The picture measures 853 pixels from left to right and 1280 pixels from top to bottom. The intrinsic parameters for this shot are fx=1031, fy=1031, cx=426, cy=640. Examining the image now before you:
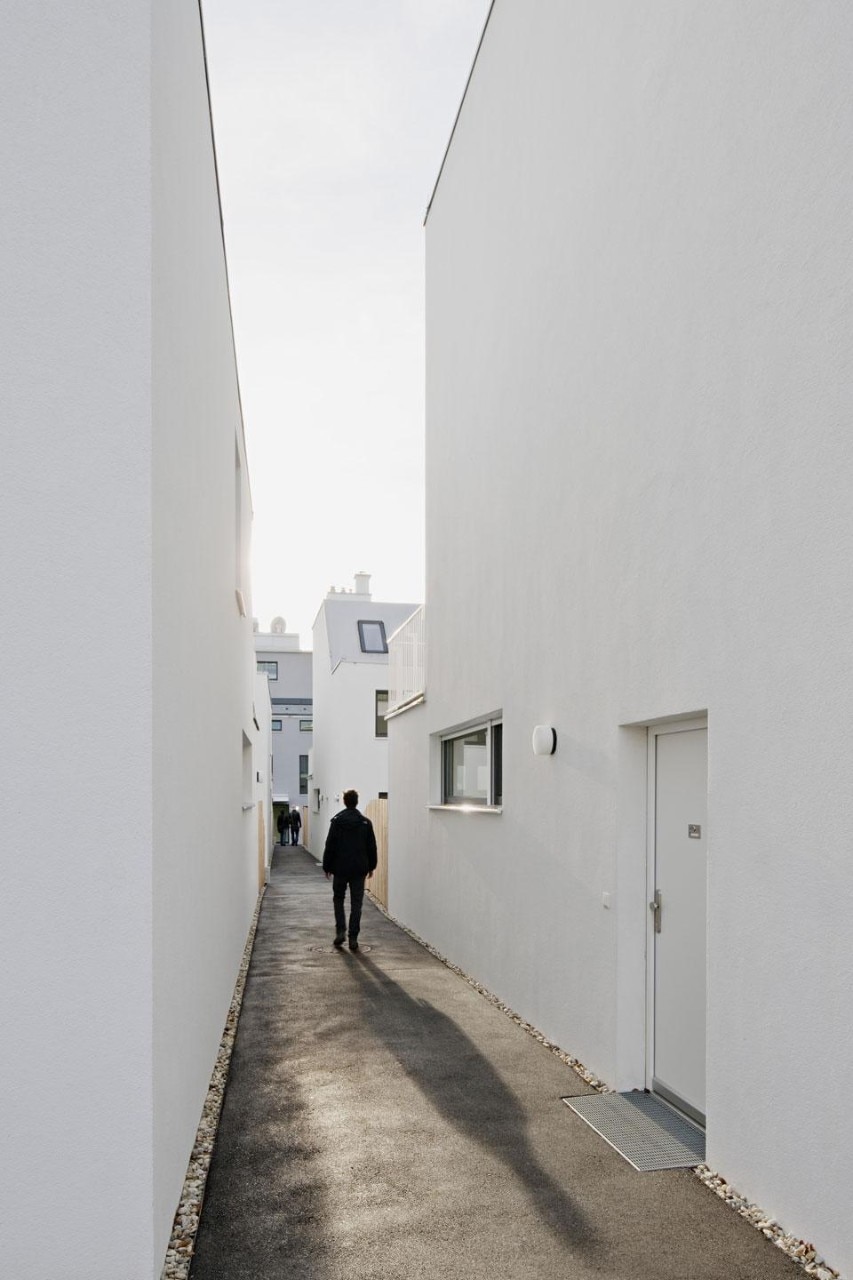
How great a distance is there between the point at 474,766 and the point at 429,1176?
5.93 meters

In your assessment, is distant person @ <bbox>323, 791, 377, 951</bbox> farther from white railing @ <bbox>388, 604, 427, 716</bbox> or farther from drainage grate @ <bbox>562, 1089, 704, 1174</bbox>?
Result: drainage grate @ <bbox>562, 1089, 704, 1174</bbox>

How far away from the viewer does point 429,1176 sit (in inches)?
181

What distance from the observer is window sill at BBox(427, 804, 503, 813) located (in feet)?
29.7

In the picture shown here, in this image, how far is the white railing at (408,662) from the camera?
1307cm

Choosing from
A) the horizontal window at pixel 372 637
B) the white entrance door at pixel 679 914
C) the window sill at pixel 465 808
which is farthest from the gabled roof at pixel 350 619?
the white entrance door at pixel 679 914

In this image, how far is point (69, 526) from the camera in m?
3.38

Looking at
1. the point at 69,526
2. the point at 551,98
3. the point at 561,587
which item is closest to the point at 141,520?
the point at 69,526

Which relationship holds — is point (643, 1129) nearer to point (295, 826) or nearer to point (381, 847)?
point (381, 847)

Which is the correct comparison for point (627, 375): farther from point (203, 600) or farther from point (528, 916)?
point (528, 916)

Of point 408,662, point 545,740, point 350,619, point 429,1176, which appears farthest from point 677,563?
point 350,619

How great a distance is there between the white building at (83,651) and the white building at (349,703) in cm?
2002

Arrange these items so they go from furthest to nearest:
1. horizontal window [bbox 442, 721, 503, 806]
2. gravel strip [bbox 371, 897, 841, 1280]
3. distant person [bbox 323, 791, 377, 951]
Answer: distant person [bbox 323, 791, 377, 951], horizontal window [bbox 442, 721, 503, 806], gravel strip [bbox 371, 897, 841, 1280]

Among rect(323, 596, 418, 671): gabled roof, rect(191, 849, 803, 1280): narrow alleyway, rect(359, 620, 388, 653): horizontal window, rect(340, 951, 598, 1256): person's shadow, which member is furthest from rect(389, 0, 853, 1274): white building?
rect(323, 596, 418, 671): gabled roof

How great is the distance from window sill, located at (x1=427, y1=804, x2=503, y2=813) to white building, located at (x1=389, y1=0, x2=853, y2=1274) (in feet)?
0.39
